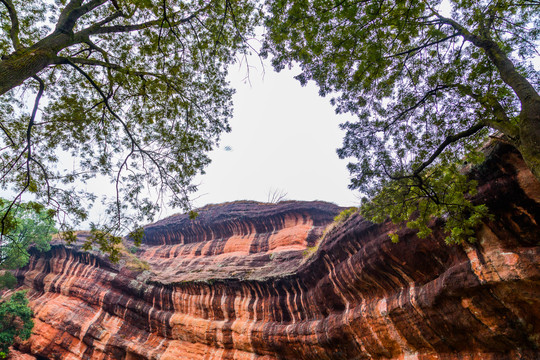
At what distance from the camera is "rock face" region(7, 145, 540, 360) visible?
6.24m

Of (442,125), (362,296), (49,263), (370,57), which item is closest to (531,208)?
(442,125)

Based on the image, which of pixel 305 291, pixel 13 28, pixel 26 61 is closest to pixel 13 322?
pixel 305 291

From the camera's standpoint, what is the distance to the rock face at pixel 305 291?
6.24 meters

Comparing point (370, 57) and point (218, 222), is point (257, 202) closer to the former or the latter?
point (218, 222)

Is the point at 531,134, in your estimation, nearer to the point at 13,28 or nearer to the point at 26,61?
the point at 26,61

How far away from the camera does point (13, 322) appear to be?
18.6 m

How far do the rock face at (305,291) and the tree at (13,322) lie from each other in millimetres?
1844

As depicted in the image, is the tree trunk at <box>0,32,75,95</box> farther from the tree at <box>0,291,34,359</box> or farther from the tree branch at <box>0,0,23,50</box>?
the tree at <box>0,291,34,359</box>

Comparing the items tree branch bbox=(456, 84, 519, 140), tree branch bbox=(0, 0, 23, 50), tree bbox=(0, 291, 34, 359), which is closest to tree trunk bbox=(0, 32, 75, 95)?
tree branch bbox=(0, 0, 23, 50)

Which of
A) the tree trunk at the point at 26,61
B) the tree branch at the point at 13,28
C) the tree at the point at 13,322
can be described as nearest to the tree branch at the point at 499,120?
the tree trunk at the point at 26,61

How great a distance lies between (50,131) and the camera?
686 cm

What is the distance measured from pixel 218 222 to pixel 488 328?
23.1 meters

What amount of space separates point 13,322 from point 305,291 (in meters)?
21.9

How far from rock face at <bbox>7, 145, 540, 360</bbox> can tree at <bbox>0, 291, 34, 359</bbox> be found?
184 cm
